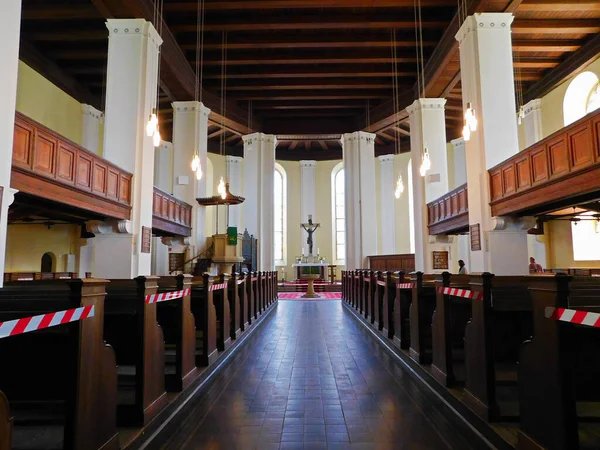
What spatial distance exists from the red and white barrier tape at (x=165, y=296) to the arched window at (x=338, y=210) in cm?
1839

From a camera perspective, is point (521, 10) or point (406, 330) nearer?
point (406, 330)

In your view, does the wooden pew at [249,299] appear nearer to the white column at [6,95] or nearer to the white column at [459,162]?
the white column at [6,95]

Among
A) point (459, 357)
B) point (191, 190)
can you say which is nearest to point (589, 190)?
point (459, 357)

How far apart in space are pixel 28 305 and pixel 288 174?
Result: 19606mm

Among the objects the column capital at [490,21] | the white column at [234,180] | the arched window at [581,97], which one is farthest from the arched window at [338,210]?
the column capital at [490,21]

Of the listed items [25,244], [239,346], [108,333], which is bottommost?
[239,346]

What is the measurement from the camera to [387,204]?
19.7m

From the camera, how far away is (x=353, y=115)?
55.5ft

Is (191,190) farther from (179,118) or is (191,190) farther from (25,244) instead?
(25,244)

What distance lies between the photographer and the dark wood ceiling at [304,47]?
9.33 metres

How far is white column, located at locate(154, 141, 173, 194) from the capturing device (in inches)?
682

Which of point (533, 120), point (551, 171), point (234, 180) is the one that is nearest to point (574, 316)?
point (551, 171)

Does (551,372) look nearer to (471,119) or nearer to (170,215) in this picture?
(471,119)

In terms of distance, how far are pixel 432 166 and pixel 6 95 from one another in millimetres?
10949
